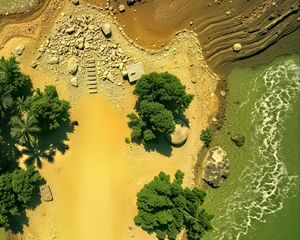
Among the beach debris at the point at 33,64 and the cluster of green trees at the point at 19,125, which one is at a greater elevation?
the beach debris at the point at 33,64

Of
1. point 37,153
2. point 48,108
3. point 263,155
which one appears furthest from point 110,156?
point 263,155

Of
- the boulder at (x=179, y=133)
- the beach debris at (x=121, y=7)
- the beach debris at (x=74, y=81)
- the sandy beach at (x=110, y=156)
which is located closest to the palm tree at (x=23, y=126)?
the sandy beach at (x=110, y=156)

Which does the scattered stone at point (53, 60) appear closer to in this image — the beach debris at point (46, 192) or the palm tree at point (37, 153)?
the palm tree at point (37, 153)

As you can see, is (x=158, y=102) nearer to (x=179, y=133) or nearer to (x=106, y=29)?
(x=179, y=133)

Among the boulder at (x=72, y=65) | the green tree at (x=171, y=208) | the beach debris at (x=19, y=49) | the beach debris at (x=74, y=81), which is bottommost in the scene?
the green tree at (x=171, y=208)

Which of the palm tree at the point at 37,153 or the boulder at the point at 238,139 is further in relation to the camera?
the boulder at the point at 238,139

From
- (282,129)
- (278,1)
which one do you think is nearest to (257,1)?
(278,1)

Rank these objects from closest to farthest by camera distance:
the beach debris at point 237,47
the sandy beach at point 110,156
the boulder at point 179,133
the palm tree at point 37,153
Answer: the boulder at point 179,133 → the palm tree at point 37,153 → the sandy beach at point 110,156 → the beach debris at point 237,47

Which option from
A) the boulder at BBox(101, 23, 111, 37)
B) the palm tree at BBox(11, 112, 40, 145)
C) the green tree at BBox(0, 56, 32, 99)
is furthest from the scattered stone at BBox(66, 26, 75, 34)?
the palm tree at BBox(11, 112, 40, 145)
